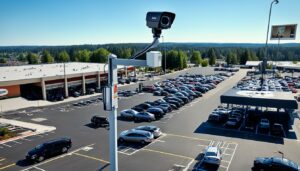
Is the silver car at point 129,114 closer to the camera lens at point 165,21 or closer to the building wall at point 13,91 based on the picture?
the building wall at point 13,91

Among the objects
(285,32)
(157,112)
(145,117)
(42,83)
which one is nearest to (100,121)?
(145,117)

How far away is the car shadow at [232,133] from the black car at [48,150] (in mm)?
13655

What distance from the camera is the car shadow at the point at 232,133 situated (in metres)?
25.3

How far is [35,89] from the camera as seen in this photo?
4966 cm

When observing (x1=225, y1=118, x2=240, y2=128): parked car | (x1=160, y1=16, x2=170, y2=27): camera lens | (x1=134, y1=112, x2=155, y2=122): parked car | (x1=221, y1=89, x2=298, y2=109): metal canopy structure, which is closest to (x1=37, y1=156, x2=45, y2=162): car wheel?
(x1=134, y1=112, x2=155, y2=122): parked car

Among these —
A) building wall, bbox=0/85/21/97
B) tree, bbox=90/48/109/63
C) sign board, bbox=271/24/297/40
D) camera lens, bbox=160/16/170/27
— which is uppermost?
sign board, bbox=271/24/297/40

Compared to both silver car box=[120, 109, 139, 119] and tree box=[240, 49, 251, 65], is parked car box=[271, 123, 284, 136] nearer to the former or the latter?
silver car box=[120, 109, 139, 119]

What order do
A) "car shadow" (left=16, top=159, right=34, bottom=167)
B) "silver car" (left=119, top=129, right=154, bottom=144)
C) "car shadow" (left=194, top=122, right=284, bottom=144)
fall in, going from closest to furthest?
"car shadow" (left=16, top=159, right=34, bottom=167), "silver car" (left=119, top=129, right=154, bottom=144), "car shadow" (left=194, top=122, right=284, bottom=144)

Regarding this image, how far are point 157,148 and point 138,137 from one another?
2208mm

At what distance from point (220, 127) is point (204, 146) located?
667cm

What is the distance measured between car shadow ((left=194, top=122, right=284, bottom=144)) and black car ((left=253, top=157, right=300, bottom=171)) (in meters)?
6.77

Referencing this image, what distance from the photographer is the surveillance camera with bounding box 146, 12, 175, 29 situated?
6.29 m

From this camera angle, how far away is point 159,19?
20.6 feet

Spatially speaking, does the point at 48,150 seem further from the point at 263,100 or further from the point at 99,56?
the point at 99,56
